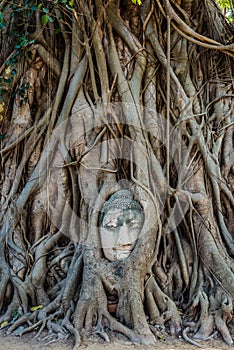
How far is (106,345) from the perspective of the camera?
2.17 m

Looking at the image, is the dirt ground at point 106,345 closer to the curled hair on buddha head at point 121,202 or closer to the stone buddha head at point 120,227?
the stone buddha head at point 120,227

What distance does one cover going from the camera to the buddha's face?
261 cm

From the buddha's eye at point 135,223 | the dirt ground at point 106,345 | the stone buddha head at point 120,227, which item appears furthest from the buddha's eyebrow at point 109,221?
the dirt ground at point 106,345

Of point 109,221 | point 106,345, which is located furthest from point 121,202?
point 106,345

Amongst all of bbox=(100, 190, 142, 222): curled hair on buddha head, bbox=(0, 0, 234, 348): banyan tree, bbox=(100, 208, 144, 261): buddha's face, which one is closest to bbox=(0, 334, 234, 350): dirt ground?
bbox=(0, 0, 234, 348): banyan tree

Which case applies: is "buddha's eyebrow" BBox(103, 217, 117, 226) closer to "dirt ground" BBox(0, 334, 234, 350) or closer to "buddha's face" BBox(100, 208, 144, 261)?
"buddha's face" BBox(100, 208, 144, 261)

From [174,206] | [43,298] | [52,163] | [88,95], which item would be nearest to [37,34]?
[88,95]

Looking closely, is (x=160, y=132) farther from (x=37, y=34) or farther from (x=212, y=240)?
(x=37, y=34)

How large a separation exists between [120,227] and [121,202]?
8.6 inches

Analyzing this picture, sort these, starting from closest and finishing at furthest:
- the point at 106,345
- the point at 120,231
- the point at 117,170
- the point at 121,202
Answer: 1. the point at 106,345
2. the point at 120,231
3. the point at 121,202
4. the point at 117,170

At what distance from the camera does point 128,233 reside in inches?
104

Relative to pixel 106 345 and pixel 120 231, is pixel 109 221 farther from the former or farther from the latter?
pixel 106 345

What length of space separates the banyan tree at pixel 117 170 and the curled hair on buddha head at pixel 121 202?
0.01 metres

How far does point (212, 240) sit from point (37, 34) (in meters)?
2.63
